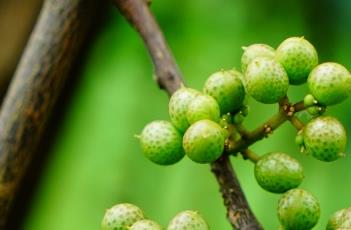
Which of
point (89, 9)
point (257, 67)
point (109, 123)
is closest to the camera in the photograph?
point (257, 67)

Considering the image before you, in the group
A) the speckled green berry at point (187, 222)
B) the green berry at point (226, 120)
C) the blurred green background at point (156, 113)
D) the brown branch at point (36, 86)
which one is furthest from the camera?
the blurred green background at point (156, 113)

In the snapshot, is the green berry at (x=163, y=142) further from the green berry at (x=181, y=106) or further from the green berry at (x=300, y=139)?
the green berry at (x=300, y=139)

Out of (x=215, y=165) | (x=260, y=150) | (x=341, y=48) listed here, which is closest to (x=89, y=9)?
(x=215, y=165)

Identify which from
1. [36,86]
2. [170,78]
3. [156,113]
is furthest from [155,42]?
[156,113]

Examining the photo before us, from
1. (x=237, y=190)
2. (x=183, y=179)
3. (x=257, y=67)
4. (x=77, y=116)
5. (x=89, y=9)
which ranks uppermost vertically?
(x=77, y=116)

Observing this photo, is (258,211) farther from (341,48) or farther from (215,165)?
(215,165)

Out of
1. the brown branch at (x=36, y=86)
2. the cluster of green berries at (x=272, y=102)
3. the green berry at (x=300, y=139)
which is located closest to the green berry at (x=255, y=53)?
the cluster of green berries at (x=272, y=102)
